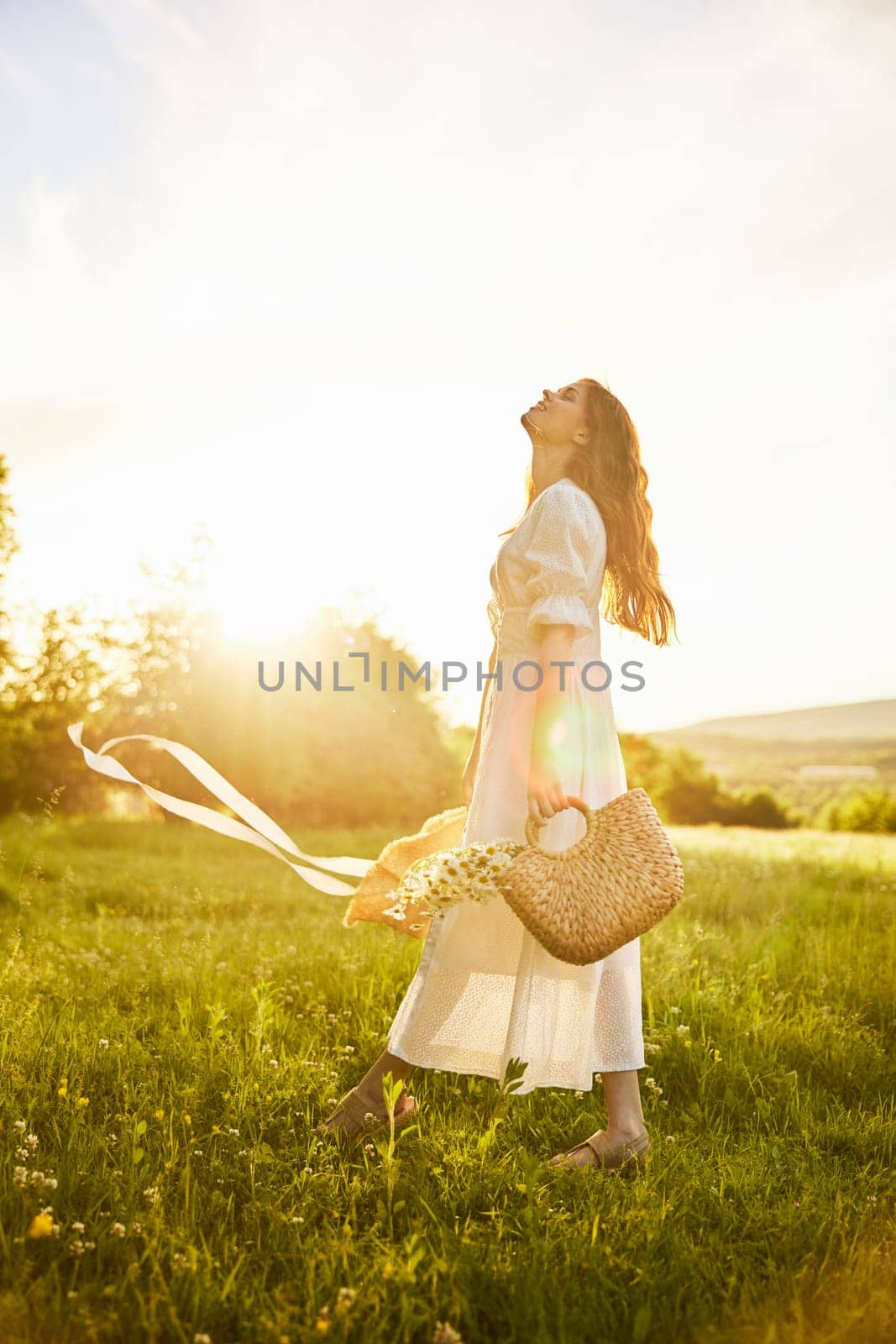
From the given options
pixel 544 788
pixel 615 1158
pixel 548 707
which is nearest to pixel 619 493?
pixel 548 707

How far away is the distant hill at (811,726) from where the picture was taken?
3228cm

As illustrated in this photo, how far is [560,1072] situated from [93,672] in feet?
51.5

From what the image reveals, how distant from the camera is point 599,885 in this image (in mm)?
2637

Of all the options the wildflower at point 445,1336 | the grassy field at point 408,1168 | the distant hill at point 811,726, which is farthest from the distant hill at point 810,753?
the wildflower at point 445,1336

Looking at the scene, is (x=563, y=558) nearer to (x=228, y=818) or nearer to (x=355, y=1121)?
(x=228, y=818)

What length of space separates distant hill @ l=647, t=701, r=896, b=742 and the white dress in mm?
30193

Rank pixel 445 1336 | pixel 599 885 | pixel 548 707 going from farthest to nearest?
pixel 548 707, pixel 599 885, pixel 445 1336

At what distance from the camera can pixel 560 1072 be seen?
297 cm

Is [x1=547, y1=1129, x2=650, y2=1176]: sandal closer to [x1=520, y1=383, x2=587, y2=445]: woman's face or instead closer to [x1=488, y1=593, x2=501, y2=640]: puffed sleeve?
[x1=488, y1=593, x2=501, y2=640]: puffed sleeve

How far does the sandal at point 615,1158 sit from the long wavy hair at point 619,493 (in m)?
1.71

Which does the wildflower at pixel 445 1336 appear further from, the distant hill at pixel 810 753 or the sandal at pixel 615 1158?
the distant hill at pixel 810 753

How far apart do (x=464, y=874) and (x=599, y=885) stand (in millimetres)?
373

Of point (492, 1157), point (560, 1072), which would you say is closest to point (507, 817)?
point (560, 1072)

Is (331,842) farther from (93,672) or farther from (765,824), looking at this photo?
(765,824)
